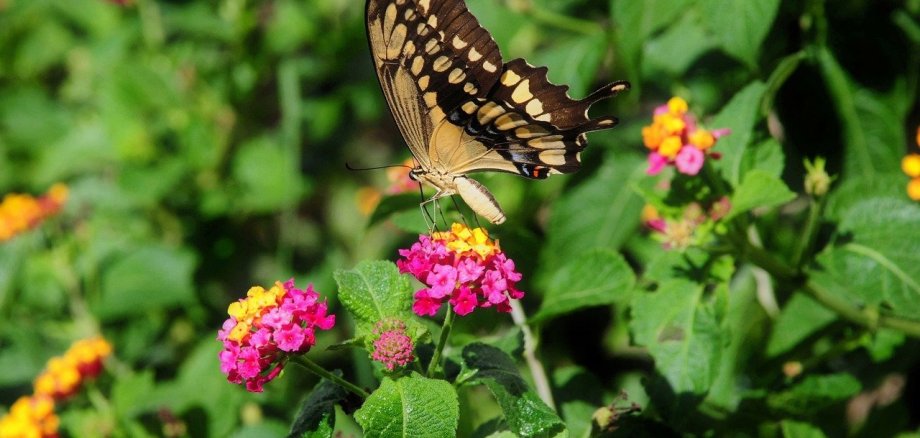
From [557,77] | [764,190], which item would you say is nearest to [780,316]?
[764,190]

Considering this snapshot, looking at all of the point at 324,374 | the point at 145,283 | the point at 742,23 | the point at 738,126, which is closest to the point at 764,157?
the point at 738,126

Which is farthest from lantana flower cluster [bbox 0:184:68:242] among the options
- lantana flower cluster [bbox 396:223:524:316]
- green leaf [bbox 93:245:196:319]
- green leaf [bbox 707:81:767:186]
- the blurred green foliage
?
green leaf [bbox 707:81:767:186]

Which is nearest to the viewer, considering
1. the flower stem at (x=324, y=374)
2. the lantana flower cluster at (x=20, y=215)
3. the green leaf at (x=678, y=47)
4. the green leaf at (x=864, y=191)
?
the flower stem at (x=324, y=374)

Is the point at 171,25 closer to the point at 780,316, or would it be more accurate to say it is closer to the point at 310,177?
the point at 310,177

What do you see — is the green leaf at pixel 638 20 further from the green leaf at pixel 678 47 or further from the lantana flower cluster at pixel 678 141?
the lantana flower cluster at pixel 678 141

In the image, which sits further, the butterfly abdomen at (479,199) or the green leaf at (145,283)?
the green leaf at (145,283)

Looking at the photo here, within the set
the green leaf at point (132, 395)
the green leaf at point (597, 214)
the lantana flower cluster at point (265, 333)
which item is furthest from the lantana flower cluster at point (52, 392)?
the green leaf at point (597, 214)

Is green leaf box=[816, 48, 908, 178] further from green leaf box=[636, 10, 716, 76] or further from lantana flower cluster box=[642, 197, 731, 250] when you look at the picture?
lantana flower cluster box=[642, 197, 731, 250]
